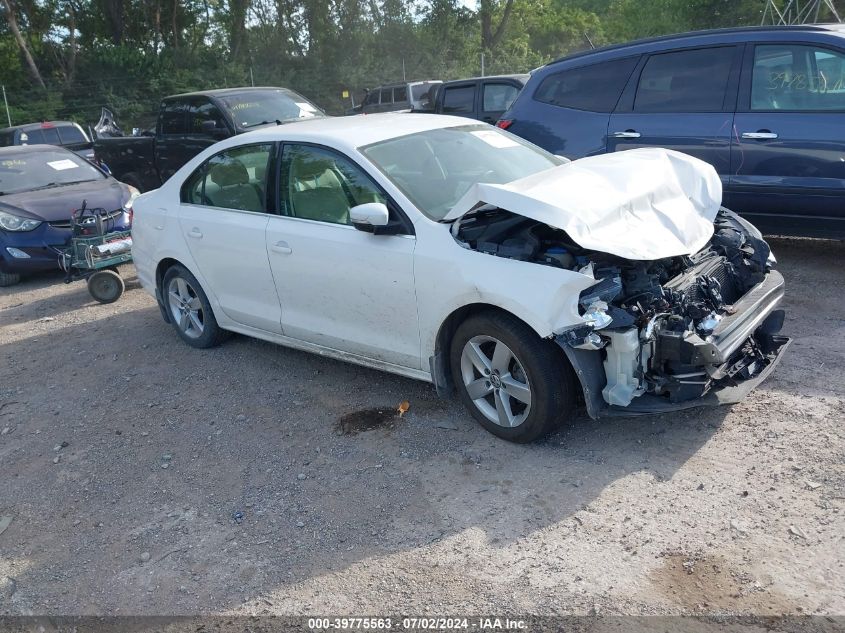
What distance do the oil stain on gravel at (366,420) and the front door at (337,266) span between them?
1.13 feet

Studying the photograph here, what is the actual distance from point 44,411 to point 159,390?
78 centimetres

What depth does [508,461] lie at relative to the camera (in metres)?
4.09

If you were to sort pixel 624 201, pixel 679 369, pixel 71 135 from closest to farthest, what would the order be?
1. pixel 679 369
2. pixel 624 201
3. pixel 71 135

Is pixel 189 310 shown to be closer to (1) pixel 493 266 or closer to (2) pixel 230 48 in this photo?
(1) pixel 493 266

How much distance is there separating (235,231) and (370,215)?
151 centimetres

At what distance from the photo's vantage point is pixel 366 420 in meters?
4.78

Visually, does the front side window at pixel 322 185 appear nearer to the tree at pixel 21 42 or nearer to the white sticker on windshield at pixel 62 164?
the white sticker on windshield at pixel 62 164

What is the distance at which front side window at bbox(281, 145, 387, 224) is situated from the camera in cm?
475

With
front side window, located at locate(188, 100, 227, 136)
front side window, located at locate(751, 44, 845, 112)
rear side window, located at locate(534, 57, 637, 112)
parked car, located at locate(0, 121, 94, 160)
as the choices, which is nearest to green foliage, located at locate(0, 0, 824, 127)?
parked car, located at locate(0, 121, 94, 160)

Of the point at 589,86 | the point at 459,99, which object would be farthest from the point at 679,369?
the point at 459,99

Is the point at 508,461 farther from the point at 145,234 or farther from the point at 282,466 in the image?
the point at 145,234

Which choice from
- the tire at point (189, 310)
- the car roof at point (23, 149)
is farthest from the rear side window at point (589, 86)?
the car roof at point (23, 149)

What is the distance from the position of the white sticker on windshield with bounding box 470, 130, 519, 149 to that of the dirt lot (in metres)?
1.76

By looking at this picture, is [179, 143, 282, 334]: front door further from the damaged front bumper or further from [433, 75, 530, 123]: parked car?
[433, 75, 530, 123]: parked car
